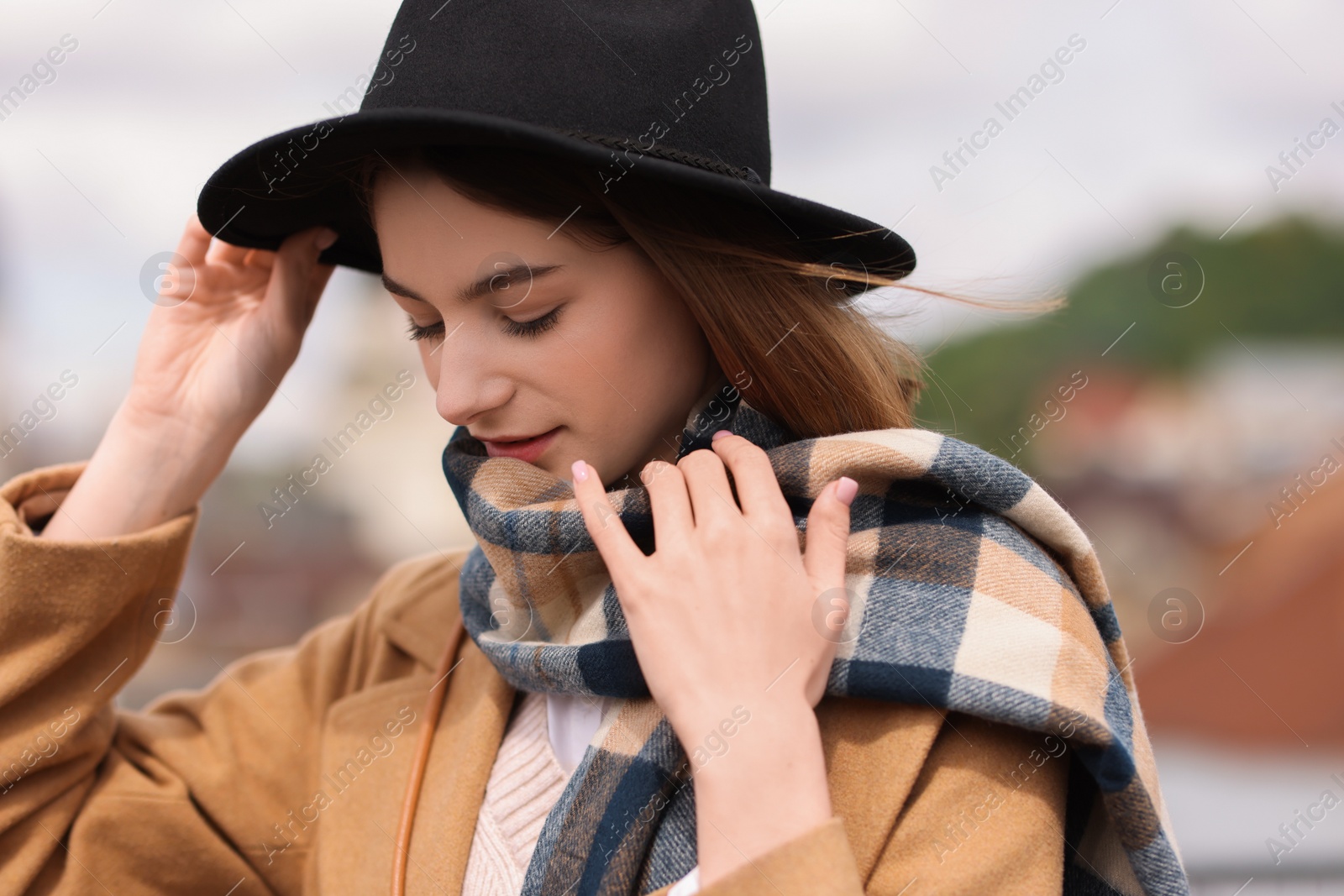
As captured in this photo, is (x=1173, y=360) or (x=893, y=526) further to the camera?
(x=1173, y=360)

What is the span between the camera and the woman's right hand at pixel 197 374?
6.66ft

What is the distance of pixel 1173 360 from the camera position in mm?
55719

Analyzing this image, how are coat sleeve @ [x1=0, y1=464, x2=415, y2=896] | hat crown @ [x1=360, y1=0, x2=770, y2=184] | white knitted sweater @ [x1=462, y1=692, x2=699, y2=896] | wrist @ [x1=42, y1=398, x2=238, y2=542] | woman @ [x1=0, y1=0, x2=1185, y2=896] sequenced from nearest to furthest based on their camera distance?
woman @ [x1=0, y1=0, x2=1185, y2=896], hat crown @ [x1=360, y1=0, x2=770, y2=184], white knitted sweater @ [x1=462, y1=692, x2=699, y2=896], coat sleeve @ [x1=0, y1=464, x2=415, y2=896], wrist @ [x1=42, y1=398, x2=238, y2=542]

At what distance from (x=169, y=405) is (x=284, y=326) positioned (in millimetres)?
285

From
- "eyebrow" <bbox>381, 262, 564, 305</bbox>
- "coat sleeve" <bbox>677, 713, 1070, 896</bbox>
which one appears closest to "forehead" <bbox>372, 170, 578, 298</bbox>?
"eyebrow" <bbox>381, 262, 564, 305</bbox>

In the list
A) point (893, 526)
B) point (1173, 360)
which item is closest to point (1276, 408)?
point (1173, 360)

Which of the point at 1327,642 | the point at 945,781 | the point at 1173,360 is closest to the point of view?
the point at 945,781

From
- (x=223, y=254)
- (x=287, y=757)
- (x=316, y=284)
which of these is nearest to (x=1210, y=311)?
(x=316, y=284)

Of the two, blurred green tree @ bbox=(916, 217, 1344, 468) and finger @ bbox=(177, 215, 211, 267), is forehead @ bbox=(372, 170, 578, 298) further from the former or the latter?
blurred green tree @ bbox=(916, 217, 1344, 468)

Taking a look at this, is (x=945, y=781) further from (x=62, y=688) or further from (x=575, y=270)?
(x=62, y=688)

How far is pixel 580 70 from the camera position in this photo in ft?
4.86

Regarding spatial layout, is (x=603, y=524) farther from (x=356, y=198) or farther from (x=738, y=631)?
(x=356, y=198)

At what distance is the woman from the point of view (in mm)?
1345

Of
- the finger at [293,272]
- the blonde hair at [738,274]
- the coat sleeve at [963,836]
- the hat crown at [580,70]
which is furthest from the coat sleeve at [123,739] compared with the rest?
the coat sleeve at [963,836]
